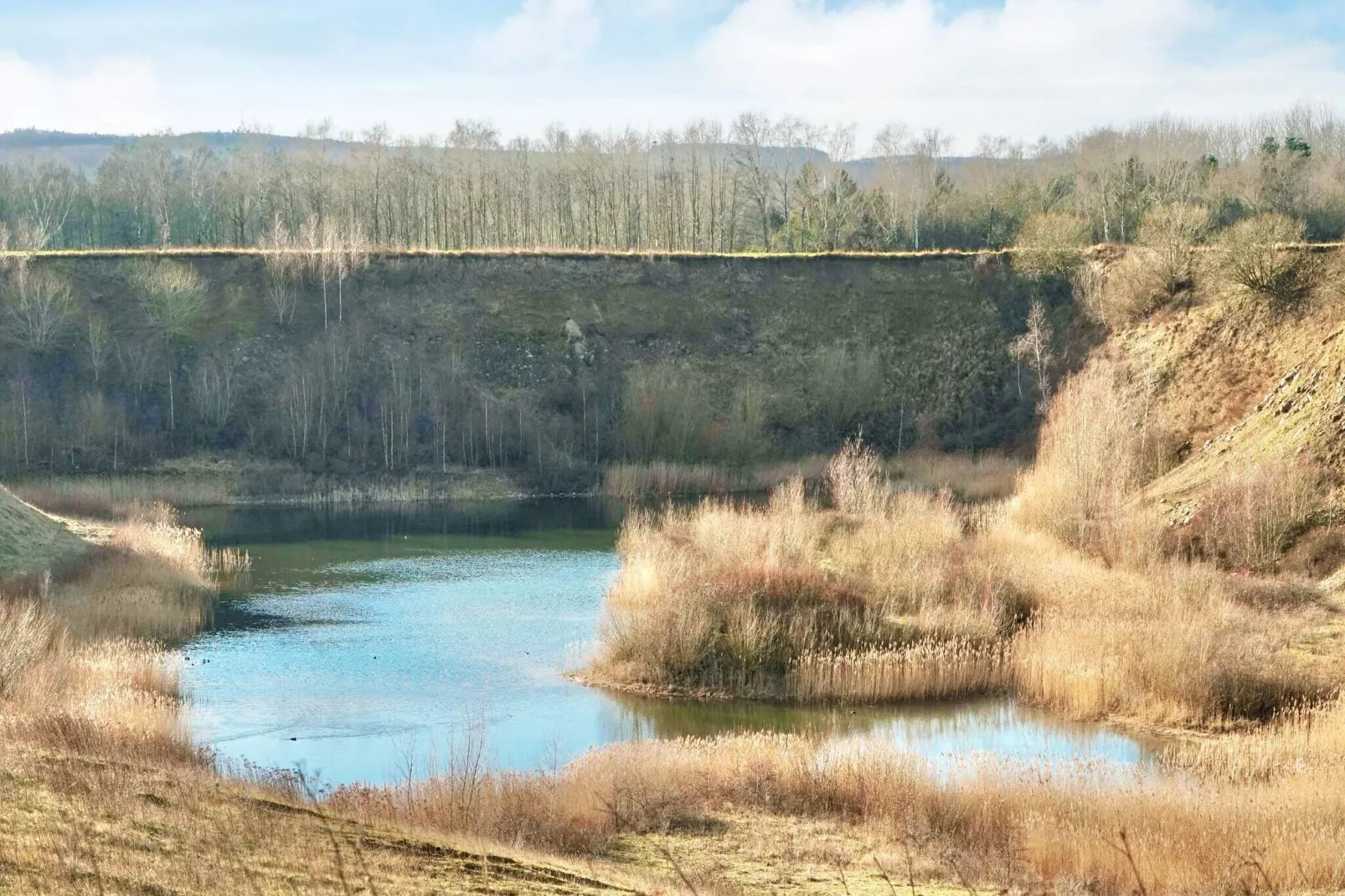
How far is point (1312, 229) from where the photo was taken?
70562mm

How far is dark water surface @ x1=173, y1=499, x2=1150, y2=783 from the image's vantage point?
21375mm

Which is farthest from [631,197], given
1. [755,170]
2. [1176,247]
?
[1176,247]

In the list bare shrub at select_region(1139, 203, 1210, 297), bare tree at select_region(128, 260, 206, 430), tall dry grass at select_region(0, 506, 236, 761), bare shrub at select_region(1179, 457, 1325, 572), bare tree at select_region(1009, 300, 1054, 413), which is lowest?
tall dry grass at select_region(0, 506, 236, 761)

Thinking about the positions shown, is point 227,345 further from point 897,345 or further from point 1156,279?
point 1156,279

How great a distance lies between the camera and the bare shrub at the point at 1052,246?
219ft

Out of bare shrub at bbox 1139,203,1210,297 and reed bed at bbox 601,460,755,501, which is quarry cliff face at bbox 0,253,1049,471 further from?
bare shrub at bbox 1139,203,1210,297

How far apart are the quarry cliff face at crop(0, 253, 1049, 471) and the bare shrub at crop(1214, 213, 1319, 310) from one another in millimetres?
14440

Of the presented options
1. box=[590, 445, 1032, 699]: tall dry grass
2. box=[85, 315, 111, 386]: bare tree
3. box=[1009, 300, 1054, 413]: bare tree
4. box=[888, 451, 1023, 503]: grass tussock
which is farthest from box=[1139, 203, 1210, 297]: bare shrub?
box=[85, 315, 111, 386]: bare tree

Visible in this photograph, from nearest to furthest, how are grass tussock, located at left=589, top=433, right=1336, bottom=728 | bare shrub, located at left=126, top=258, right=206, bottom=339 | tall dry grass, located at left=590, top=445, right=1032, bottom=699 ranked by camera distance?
grass tussock, located at left=589, top=433, right=1336, bottom=728 → tall dry grass, located at left=590, top=445, right=1032, bottom=699 → bare shrub, located at left=126, top=258, right=206, bottom=339

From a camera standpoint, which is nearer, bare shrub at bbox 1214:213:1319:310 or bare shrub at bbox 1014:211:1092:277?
bare shrub at bbox 1214:213:1319:310

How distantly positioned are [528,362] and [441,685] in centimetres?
4101

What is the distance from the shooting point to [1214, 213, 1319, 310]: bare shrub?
47.1 m

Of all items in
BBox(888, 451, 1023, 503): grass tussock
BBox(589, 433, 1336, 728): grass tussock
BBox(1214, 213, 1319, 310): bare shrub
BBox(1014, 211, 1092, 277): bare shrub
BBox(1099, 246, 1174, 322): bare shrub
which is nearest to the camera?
BBox(589, 433, 1336, 728): grass tussock

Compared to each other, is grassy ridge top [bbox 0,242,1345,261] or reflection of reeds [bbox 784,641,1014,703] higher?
grassy ridge top [bbox 0,242,1345,261]
